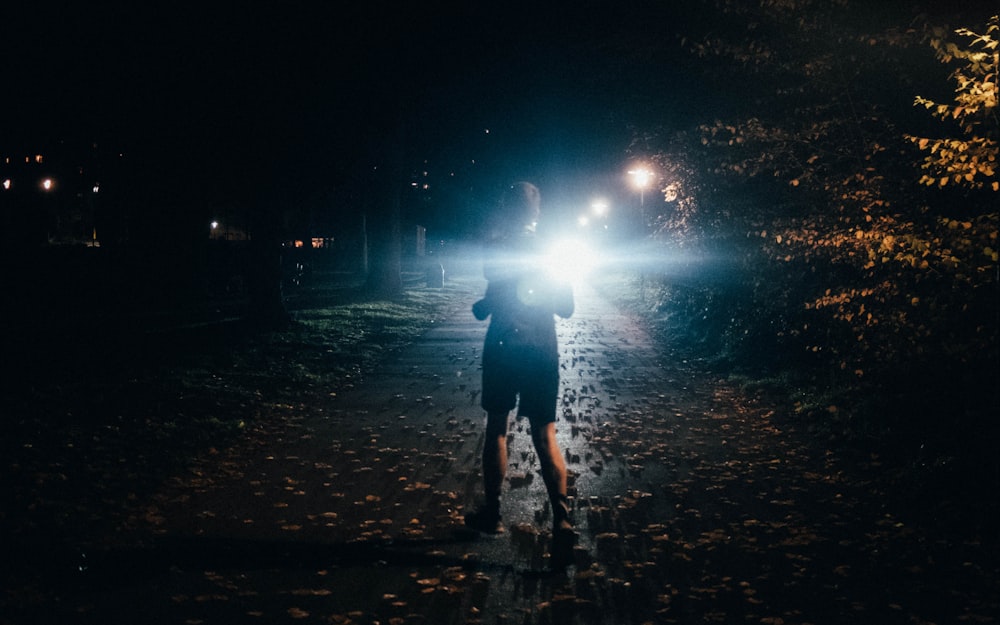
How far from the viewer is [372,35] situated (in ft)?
57.0

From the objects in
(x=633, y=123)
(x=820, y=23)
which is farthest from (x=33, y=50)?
(x=820, y=23)

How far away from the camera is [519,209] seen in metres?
5.21

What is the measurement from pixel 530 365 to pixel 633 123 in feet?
35.1

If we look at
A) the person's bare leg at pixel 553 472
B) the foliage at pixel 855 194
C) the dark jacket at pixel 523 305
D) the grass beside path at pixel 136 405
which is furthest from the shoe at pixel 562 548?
the foliage at pixel 855 194

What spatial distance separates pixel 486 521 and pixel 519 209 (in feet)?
6.77

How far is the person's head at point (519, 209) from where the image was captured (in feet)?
17.1

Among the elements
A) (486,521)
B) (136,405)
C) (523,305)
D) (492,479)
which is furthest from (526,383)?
(136,405)

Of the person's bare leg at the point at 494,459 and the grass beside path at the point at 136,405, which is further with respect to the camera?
the grass beside path at the point at 136,405

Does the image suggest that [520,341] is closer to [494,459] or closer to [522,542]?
[494,459]

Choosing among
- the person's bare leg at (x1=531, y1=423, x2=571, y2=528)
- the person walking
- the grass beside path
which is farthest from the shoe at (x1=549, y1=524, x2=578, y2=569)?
the grass beside path

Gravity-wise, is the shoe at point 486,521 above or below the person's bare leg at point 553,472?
below

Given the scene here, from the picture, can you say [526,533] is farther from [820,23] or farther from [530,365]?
[820,23]

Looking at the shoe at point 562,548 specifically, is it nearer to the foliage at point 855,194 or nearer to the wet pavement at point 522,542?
the wet pavement at point 522,542

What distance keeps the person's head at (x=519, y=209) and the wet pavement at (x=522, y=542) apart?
2.04m
